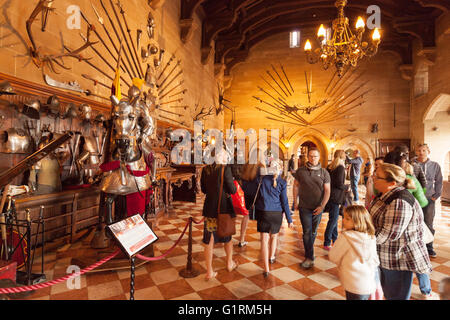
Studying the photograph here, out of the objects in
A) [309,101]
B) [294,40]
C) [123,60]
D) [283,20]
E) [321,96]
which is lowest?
[123,60]

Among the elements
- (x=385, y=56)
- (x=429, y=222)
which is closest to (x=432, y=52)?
(x=385, y=56)

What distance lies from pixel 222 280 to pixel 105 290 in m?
1.29

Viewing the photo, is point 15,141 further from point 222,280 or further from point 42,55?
point 222,280

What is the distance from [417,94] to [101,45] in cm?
1466

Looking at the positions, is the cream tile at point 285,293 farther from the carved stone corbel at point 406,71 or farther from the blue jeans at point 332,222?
the carved stone corbel at point 406,71

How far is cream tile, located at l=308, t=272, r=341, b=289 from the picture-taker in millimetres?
2682

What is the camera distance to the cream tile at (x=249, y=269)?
2.95 m

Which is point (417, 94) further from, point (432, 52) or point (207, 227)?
point (207, 227)

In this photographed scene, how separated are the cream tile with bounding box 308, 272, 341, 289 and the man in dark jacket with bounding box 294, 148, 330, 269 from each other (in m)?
0.21

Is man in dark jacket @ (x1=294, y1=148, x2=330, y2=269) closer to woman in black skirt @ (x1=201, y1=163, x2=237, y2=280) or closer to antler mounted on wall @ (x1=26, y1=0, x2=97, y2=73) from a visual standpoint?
woman in black skirt @ (x1=201, y1=163, x2=237, y2=280)

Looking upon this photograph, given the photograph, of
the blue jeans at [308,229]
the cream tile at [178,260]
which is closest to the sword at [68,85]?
the cream tile at [178,260]

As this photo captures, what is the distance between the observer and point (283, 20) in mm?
13742

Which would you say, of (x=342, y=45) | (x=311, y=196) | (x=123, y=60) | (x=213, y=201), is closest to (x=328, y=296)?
(x=311, y=196)

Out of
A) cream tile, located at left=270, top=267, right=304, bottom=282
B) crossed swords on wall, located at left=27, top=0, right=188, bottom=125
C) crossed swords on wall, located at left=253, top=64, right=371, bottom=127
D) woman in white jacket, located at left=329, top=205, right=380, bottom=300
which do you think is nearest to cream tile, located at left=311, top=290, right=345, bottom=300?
cream tile, located at left=270, top=267, right=304, bottom=282
